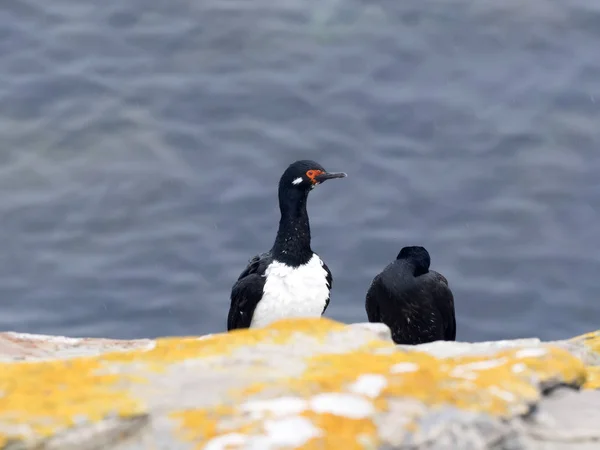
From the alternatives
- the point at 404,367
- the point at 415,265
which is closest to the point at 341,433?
the point at 404,367

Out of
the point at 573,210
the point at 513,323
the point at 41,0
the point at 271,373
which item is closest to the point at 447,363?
the point at 271,373

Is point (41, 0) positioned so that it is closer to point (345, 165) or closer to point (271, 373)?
point (345, 165)

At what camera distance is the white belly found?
12.2 metres

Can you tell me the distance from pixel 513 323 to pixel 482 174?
10.5ft

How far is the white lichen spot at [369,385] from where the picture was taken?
20.4ft

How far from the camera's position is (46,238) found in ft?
71.7

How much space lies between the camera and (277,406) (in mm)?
6098

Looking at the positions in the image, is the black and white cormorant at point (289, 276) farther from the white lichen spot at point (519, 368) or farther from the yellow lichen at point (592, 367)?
the white lichen spot at point (519, 368)

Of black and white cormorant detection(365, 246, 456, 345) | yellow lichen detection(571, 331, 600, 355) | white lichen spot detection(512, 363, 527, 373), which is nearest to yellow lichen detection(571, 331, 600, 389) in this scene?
yellow lichen detection(571, 331, 600, 355)

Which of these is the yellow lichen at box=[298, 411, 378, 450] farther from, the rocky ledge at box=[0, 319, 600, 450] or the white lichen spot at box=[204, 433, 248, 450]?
the white lichen spot at box=[204, 433, 248, 450]

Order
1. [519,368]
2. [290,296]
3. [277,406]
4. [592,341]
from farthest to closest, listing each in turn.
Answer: [290,296]
[592,341]
[519,368]
[277,406]

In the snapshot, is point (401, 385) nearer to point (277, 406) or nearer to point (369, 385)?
point (369, 385)

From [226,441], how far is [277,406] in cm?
35

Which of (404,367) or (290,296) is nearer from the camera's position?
(404,367)
